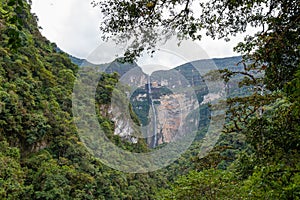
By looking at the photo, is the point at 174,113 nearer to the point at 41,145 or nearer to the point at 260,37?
the point at 41,145

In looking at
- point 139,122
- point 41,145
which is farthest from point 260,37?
point 139,122

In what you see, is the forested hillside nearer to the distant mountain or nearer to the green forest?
the green forest

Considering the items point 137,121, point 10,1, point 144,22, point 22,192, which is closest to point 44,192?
Result: point 22,192

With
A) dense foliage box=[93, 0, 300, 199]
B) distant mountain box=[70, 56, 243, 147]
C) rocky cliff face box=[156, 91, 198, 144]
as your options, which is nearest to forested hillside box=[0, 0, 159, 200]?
distant mountain box=[70, 56, 243, 147]

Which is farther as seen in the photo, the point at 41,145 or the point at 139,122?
the point at 139,122

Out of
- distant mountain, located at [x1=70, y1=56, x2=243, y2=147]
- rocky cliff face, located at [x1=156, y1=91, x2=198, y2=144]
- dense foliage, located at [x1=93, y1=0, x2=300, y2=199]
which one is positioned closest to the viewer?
dense foliage, located at [x1=93, y1=0, x2=300, y2=199]

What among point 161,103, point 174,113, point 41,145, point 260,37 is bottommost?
point 41,145

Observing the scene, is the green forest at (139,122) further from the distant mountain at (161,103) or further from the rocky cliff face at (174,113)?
the rocky cliff face at (174,113)

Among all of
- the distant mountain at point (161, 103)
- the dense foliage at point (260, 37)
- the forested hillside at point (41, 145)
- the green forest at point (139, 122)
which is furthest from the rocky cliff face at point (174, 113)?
the dense foliage at point (260, 37)

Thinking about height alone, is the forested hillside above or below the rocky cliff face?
below
